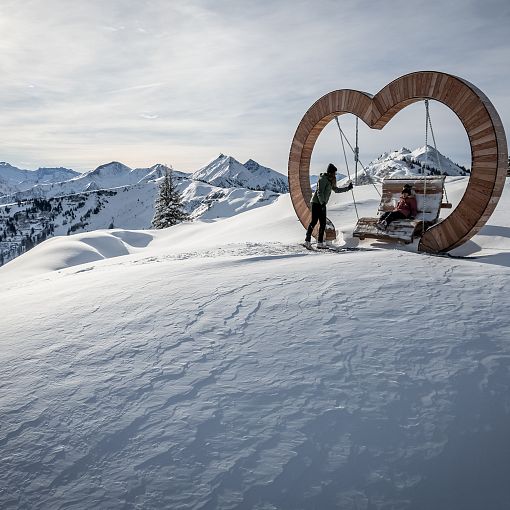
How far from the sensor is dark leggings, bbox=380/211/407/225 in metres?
9.19

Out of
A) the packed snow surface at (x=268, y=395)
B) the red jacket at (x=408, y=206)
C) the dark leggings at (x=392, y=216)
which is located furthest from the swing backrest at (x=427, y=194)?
the packed snow surface at (x=268, y=395)

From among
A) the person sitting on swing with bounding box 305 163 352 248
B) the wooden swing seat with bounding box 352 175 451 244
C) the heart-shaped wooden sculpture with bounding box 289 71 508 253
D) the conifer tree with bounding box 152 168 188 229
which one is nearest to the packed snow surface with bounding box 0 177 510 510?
the heart-shaped wooden sculpture with bounding box 289 71 508 253

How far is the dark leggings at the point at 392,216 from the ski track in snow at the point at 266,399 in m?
3.98

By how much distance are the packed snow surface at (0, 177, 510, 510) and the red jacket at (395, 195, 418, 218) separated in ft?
12.6

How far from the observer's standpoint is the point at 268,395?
11.0ft

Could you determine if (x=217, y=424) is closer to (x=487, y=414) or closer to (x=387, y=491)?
(x=387, y=491)

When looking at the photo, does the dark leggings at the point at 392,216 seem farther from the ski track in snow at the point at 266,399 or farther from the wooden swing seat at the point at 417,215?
the ski track in snow at the point at 266,399

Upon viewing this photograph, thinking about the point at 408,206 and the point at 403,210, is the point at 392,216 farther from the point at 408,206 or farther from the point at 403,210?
the point at 408,206

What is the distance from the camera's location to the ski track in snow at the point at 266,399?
2.67m

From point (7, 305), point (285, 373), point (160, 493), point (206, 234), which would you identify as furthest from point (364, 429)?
point (206, 234)

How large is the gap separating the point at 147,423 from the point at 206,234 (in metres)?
15.7

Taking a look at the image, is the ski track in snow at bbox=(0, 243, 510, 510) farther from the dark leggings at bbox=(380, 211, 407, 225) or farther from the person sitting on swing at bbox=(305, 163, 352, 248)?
the person sitting on swing at bbox=(305, 163, 352, 248)

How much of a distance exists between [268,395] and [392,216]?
7009mm

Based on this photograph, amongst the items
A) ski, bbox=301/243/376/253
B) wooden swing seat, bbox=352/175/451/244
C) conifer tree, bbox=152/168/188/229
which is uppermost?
conifer tree, bbox=152/168/188/229
